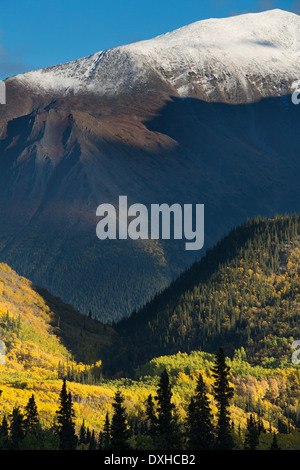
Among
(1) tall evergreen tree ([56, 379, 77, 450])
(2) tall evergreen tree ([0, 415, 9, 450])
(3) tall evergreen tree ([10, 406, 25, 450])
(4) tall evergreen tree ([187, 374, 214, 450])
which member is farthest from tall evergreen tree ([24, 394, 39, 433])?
(4) tall evergreen tree ([187, 374, 214, 450])

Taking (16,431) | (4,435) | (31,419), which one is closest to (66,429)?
(16,431)

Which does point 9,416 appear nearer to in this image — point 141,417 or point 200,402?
point 141,417

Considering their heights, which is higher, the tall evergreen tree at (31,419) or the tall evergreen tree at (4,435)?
the tall evergreen tree at (31,419)

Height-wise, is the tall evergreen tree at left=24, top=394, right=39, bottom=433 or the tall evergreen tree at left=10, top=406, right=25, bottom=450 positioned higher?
the tall evergreen tree at left=24, top=394, right=39, bottom=433

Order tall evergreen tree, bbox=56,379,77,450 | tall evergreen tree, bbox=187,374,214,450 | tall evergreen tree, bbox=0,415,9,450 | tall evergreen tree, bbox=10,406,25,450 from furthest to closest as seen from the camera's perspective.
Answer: tall evergreen tree, bbox=10,406,25,450 < tall evergreen tree, bbox=0,415,9,450 < tall evergreen tree, bbox=187,374,214,450 < tall evergreen tree, bbox=56,379,77,450

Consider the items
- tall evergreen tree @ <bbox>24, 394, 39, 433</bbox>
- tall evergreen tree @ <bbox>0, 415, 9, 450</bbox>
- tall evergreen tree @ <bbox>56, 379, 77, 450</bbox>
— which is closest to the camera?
tall evergreen tree @ <bbox>56, 379, 77, 450</bbox>

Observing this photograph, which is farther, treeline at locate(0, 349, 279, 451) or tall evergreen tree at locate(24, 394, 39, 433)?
tall evergreen tree at locate(24, 394, 39, 433)

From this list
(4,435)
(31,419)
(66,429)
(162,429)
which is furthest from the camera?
(31,419)

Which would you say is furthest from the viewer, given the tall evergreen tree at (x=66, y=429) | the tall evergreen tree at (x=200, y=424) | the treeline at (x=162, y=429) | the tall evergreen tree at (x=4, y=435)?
the tall evergreen tree at (x=4, y=435)

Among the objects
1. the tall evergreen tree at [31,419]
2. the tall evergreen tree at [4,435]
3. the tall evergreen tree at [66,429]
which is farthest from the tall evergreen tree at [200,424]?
the tall evergreen tree at [4,435]

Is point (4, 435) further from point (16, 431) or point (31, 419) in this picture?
point (31, 419)

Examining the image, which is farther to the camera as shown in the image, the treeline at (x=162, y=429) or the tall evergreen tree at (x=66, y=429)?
the treeline at (x=162, y=429)

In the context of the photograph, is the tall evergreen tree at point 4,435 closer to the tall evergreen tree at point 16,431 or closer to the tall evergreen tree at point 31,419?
the tall evergreen tree at point 16,431

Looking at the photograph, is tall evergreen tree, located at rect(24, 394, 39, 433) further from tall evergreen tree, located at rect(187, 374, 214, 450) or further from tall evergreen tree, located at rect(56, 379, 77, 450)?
tall evergreen tree, located at rect(187, 374, 214, 450)
